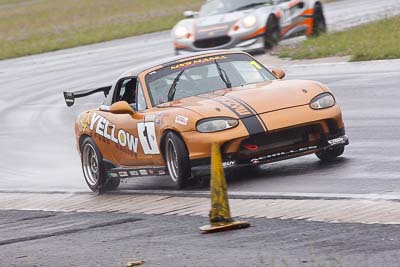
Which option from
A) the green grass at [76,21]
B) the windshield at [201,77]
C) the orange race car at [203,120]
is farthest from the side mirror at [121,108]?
the green grass at [76,21]

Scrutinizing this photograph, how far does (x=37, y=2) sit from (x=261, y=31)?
176ft

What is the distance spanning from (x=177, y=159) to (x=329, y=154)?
5.48 ft

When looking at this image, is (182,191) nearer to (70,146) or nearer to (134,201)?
(134,201)

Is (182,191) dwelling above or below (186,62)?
below

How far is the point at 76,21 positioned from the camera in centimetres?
5166

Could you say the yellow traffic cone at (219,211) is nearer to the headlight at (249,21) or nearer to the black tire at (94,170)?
the black tire at (94,170)

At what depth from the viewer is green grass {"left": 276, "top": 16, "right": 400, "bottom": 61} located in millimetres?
21031

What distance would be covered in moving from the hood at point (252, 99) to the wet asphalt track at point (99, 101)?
A: 68cm

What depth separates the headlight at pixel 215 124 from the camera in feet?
35.8

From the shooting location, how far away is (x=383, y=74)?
18906 millimetres

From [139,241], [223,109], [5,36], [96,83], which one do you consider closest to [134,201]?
[223,109]

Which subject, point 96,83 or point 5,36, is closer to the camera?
point 96,83

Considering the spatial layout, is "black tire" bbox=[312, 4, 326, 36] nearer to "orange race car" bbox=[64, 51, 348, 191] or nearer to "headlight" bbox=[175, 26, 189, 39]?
"headlight" bbox=[175, 26, 189, 39]

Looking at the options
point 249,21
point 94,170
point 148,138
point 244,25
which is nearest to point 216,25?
point 244,25
